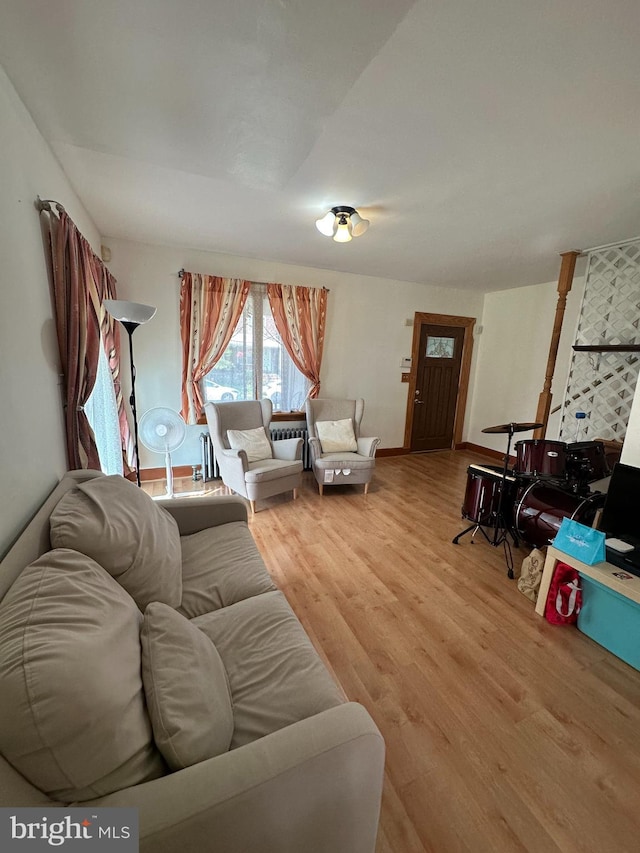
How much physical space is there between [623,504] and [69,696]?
2406 mm

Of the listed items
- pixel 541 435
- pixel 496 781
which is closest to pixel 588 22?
pixel 496 781

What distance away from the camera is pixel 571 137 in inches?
59.8

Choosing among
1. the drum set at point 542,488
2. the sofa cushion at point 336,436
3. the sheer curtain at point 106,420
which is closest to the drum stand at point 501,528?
the drum set at point 542,488

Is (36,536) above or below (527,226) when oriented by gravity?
below

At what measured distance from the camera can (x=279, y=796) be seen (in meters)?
0.69

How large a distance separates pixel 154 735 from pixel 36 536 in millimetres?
721

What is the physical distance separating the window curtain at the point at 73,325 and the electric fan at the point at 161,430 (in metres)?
0.84

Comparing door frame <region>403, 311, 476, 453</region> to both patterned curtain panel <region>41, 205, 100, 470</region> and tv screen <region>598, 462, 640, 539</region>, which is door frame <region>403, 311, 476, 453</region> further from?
patterned curtain panel <region>41, 205, 100, 470</region>

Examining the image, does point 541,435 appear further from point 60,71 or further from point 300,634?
point 60,71

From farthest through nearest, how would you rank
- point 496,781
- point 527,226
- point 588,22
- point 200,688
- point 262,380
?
point 262,380, point 527,226, point 496,781, point 588,22, point 200,688

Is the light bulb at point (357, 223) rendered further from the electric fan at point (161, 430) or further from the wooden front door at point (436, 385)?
the wooden front door at point (436, 385)

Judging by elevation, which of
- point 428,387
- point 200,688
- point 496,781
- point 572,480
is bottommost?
point 496,781

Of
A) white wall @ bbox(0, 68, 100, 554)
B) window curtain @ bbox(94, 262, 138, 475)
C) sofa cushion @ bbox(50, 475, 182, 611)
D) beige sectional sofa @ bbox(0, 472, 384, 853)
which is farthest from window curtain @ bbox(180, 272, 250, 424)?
beige sectional sofa @ bbox(0, 472, 384, 853)

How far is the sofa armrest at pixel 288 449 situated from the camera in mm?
3400
